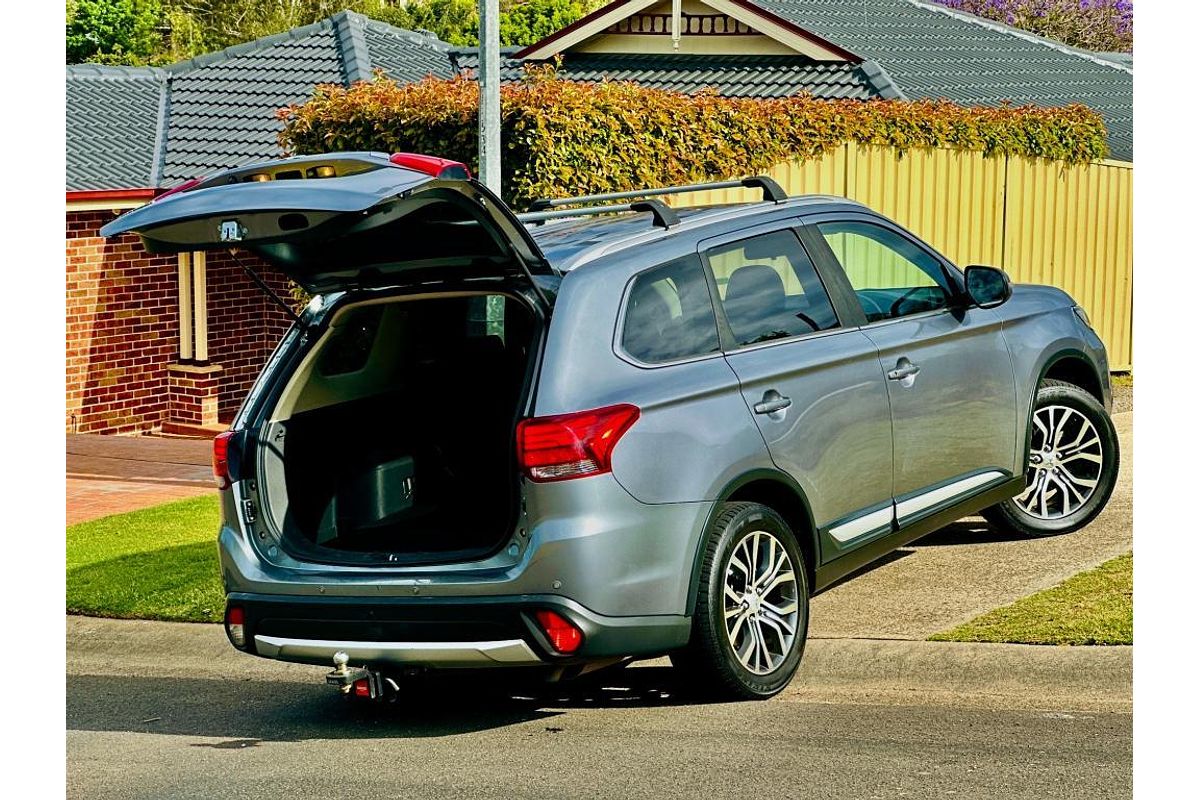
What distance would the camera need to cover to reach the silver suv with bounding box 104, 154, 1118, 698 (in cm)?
598

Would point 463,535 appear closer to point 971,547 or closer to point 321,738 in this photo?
point 321,738

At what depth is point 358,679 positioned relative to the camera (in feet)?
20.7

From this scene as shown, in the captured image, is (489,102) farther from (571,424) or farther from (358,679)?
(358,679)

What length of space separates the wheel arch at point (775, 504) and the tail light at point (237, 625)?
5.60 feet

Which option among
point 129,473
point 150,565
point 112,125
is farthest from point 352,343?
point 112,125

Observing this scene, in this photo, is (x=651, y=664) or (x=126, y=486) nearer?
(x=651, y=664)

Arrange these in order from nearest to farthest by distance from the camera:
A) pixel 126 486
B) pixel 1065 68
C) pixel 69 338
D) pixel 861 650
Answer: pixel 861 650, pixel 126 486, pixel 69 338, pixel 1065 68

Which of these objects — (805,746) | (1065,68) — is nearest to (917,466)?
(805,746)

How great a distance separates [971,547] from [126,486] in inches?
301

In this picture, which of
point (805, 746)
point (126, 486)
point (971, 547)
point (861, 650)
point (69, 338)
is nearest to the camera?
point (805, 746)

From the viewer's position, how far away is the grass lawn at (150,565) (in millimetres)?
8875

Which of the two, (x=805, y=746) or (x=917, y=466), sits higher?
(x=917, y=466)

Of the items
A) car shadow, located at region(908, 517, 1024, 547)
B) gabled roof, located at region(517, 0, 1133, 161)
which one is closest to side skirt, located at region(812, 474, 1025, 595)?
car shadow, located at region(908, 517, 1024, 547)

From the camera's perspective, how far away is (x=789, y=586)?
22.1 ft
